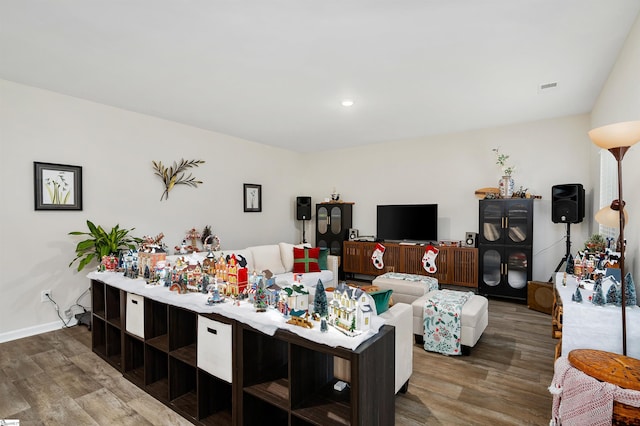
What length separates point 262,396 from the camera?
67.9 inches

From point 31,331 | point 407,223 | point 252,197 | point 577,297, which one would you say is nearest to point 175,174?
point 252,197

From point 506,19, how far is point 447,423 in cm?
273

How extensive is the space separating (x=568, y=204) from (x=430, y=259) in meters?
1.96

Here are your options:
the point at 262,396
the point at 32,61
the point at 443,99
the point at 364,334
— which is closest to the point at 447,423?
the point at 364,334

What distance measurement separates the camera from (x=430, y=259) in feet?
17.1

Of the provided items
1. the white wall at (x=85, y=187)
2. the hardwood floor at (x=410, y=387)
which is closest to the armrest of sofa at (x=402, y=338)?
the hardwood floor at (x=410, y=387)

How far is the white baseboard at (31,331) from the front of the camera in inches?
133

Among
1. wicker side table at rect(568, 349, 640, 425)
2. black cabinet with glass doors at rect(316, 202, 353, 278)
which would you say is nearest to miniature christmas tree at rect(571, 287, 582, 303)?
wicker side table at rect(568, 349, 640, 425)

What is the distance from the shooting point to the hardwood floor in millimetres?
2115

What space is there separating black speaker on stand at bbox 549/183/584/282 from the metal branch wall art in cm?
512

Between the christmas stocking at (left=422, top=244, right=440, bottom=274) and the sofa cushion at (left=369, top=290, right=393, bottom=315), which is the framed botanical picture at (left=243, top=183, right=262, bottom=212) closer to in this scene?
the christmas stocking at (left=422, top=244, right=440, bottom=274)

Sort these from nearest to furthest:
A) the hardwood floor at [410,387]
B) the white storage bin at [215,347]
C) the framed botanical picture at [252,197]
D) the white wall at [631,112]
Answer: the white storage bin at [215,347]
the hardwood floor at [410,387]
the white wall at [631,112]
the framed botanical picture at [252,197]

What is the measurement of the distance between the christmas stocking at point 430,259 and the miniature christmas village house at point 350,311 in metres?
3.84

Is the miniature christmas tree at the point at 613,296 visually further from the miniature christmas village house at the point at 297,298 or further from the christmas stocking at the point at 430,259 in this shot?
the christmas stocking at the point at 430,259
